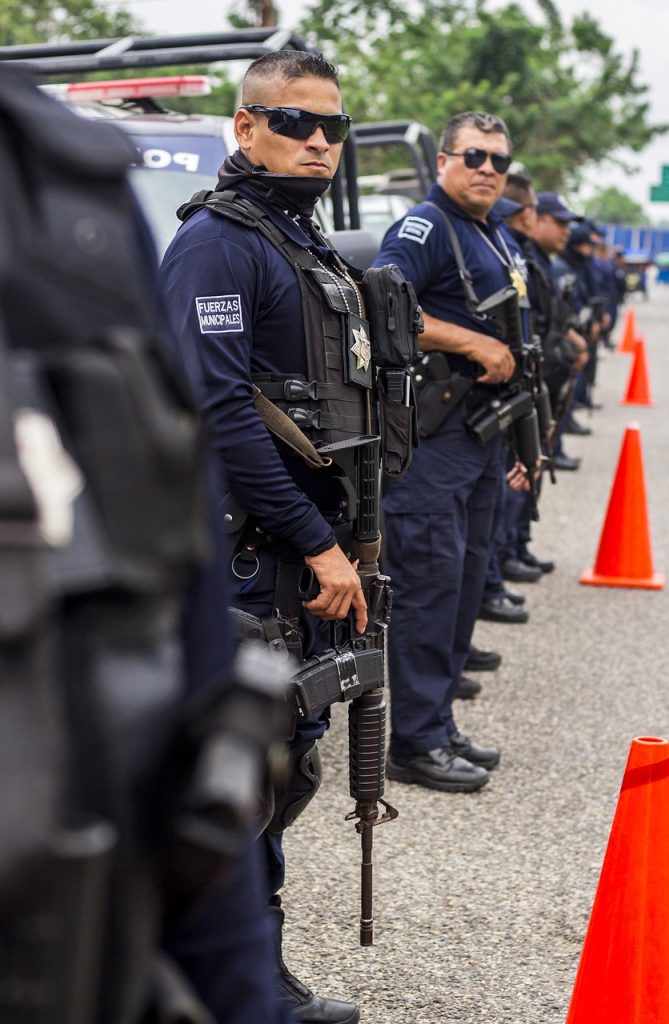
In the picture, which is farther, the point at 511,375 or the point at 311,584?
the point at 511,375

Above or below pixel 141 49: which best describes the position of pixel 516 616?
below

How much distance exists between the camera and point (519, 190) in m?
7.54

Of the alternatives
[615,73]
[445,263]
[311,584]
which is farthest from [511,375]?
[615,73]

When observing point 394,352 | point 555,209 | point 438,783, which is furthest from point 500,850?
point 555,209

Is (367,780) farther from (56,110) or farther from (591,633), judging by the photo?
(591,633)

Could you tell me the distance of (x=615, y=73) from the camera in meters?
35.8

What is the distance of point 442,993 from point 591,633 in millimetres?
3695

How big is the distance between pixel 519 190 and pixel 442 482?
11.1ft

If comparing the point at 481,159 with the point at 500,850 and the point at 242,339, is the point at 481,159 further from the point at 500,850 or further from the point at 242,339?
the point at 500,850

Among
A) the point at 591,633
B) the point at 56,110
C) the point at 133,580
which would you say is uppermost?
the point at 56,110

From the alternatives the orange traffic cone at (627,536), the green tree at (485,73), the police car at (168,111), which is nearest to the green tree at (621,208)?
the green tree at (485,73)

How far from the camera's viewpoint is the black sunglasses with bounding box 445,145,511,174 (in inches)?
184

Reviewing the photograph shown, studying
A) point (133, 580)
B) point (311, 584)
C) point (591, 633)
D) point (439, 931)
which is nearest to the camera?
point (133, 580)

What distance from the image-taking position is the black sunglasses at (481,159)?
467 cm
